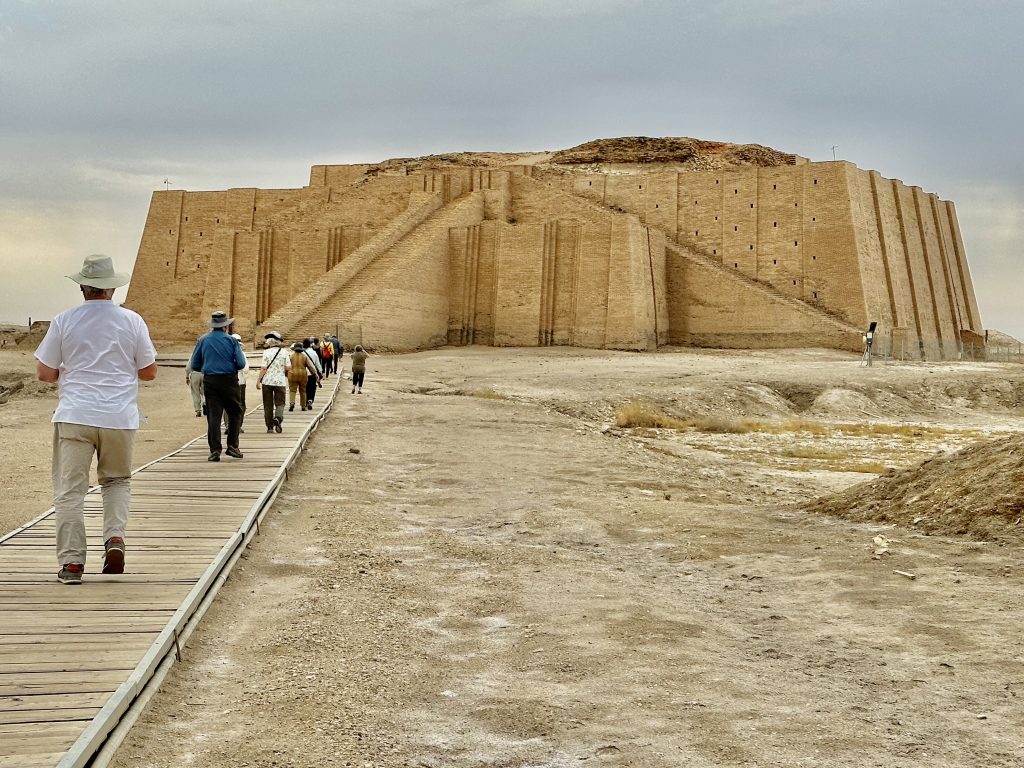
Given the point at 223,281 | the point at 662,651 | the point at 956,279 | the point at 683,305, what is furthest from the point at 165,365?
the point at 956,279

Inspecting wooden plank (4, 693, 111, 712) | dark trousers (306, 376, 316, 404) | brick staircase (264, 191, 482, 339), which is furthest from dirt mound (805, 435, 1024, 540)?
brick staircase (264, 191, 482, 339)

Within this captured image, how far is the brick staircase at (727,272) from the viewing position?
3162cm

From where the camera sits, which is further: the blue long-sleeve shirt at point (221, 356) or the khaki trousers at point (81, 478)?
the blue long-sleeve shirt at point (221, 356)

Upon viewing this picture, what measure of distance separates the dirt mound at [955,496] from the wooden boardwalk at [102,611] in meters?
4.32

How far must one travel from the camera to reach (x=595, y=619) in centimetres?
479

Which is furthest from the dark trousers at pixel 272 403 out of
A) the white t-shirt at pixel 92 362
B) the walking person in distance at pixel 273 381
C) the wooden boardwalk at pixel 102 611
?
the white t-shirt at pixel 92 362

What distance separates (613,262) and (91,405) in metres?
29.4

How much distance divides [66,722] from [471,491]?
225 inches

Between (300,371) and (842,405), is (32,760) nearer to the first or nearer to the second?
(300,371)

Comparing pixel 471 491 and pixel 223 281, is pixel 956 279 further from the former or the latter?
pixel 471 491

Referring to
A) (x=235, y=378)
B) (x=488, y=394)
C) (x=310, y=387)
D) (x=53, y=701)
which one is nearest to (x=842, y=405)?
(x=488, y=394)

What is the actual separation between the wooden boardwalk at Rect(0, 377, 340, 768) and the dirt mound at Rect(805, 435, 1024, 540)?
14.2ft

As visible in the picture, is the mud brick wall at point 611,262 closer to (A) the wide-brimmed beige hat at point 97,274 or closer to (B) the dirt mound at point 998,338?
(B) the dirt mound at point 998,338

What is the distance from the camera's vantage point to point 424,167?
45875 mm
